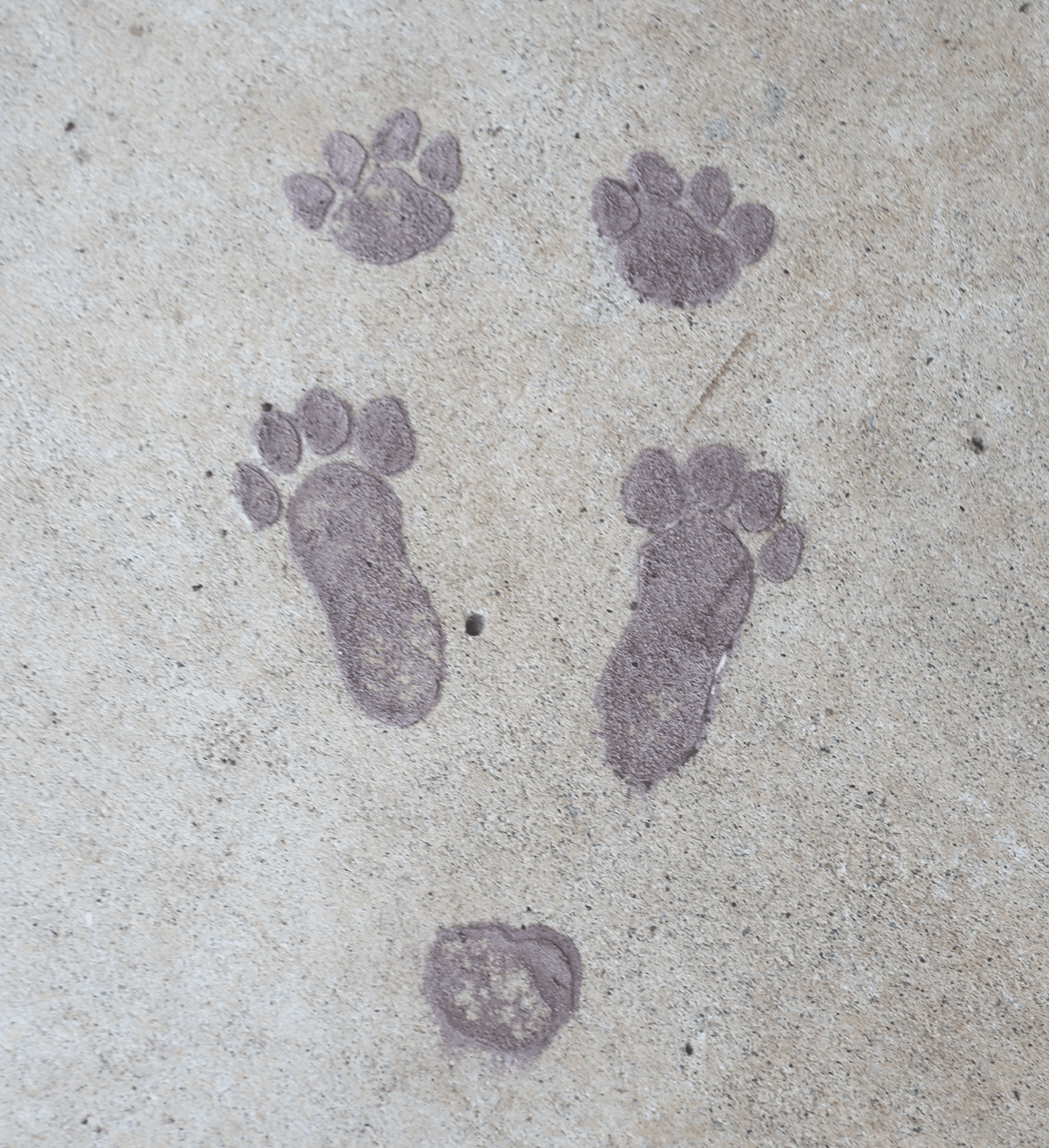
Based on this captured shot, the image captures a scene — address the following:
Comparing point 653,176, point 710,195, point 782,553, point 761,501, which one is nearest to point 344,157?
point 653,176

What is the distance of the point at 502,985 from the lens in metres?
1.80

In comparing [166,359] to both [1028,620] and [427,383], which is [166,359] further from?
[1028,620]

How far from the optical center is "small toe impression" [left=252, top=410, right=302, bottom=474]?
5.79ft

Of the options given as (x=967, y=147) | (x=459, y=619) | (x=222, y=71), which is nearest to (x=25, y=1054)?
(x=459, y=619)

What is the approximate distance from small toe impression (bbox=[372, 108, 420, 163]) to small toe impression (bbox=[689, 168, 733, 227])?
0.64m

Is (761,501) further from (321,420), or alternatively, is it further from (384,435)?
(321,420)

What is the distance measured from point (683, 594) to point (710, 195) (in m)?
0.92

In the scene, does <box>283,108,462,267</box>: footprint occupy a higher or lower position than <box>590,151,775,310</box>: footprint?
lower

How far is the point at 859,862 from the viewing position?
1.82 metres

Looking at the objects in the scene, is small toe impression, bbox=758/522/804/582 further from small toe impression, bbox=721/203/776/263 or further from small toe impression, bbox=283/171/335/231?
small toe impression, bbox=283/171/335/231

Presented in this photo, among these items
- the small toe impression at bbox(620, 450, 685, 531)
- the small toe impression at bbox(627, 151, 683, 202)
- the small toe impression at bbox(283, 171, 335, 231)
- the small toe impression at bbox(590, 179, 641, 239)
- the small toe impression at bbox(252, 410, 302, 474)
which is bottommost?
the small toe impression at bbox(252, 410, 302, 474)

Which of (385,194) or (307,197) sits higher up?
(385,194)

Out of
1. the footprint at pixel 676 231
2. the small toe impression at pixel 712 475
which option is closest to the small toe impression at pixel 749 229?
the footprint at pixel 676 231

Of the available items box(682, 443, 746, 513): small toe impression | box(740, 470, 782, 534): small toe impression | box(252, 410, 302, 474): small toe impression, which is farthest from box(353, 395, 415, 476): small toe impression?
box(740, 470, 782, 534): small toe impression
